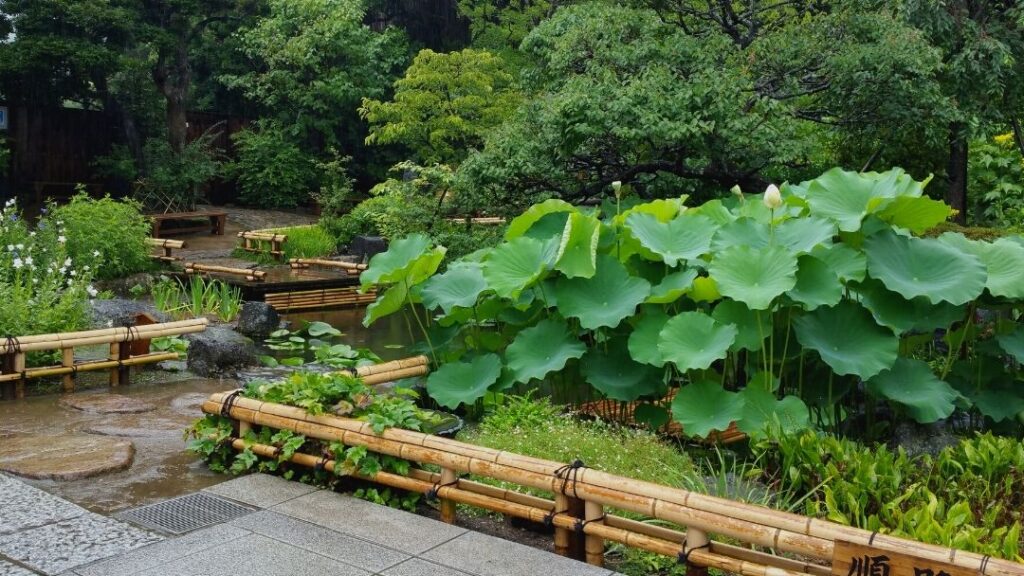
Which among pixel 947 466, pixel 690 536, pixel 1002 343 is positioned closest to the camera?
pixel 690 536

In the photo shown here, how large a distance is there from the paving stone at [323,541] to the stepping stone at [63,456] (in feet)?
4.73

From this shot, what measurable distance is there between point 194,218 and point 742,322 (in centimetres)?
1727

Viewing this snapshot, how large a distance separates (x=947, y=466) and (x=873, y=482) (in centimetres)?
59

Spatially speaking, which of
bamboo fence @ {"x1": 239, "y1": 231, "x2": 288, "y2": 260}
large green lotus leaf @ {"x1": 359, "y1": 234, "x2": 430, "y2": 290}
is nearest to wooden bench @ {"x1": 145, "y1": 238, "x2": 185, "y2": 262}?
bamboo fence @ {"x1": 239, "y1": 231, "x2": 288, "y2": 260}

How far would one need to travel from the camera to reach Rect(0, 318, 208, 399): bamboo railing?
7.10 meters

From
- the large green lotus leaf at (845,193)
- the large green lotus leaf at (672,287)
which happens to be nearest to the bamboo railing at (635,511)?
the large green lotus leaf at (672,287)

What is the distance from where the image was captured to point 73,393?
7492mm

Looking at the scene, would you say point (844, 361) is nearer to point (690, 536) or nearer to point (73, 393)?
point (690, 536)

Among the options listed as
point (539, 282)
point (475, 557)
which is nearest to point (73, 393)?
point (539, 282)

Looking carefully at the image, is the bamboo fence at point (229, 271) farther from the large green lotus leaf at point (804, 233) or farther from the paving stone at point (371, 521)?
the paving stone at point (371, 521)

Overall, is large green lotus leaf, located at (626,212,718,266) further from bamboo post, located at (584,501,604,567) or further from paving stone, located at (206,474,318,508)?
paving stone, located at (206,474,318,508)

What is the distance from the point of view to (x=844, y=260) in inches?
230

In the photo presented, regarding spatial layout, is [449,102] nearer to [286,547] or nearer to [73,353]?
[73,353]

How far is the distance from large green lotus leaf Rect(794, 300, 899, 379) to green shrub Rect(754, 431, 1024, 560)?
0.77 meters
